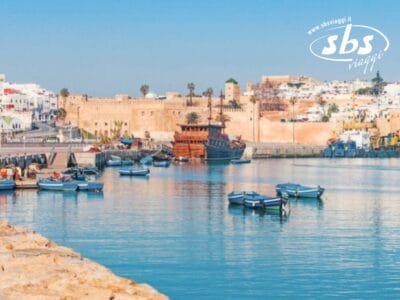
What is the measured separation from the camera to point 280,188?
108 ft

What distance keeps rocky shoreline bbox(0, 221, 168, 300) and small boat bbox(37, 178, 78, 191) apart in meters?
22.4

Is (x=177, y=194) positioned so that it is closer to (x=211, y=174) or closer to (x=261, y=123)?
(x=211, y=174)

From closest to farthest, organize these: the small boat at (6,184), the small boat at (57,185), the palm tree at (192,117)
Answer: the small boat at (6,184)
the small boat at (57,185)
the palm tree at (192,117)

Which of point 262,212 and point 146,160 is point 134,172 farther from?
point 262,212

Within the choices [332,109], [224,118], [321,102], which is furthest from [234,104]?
[321,102]

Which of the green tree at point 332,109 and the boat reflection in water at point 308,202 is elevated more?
the green tree at point 332,109

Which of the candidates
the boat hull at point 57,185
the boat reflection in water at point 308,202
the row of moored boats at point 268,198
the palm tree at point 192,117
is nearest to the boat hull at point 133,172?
the boat hull at point 57,185

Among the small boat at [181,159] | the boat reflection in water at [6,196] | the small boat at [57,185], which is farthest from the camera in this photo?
the small boat at [181,159]

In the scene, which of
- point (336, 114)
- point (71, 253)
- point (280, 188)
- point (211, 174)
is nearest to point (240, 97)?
point (336, 114)

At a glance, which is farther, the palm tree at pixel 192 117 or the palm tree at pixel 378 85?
the palm tree at pixel 378 85

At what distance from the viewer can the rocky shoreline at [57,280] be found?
25.9 feet

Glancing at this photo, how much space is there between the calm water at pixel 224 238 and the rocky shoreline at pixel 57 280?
168 inches

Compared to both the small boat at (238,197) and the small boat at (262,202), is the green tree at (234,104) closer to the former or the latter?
the small boat at (238,197)

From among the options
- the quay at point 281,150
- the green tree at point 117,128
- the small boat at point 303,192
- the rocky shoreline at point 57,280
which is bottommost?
the small boat at point 303,192
